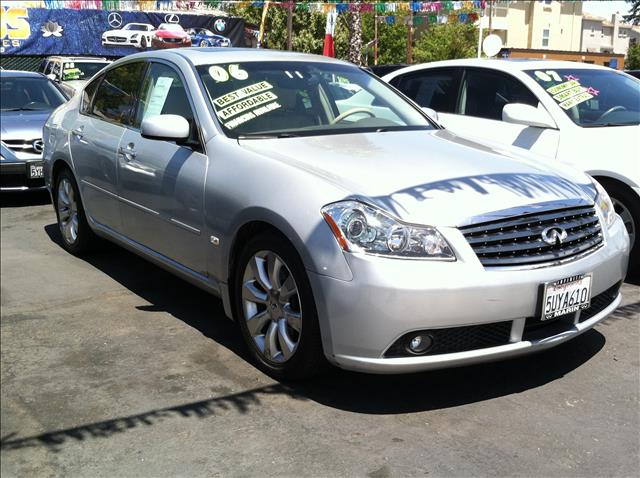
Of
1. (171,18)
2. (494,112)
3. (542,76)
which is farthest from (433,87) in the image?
(171,18)

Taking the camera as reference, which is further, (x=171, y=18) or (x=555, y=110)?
(x=171, y=18)

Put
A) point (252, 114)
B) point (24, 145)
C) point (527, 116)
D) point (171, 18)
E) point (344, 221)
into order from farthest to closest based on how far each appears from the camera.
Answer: point (171, 18), point (24, 145), point (527, 116), point (252, 114), point (344, 221)

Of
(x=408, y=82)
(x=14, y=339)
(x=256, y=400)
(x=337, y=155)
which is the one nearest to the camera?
(x=14, y=339)

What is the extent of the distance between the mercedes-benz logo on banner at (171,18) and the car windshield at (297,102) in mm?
21969

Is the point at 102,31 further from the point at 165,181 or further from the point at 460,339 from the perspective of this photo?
the point at 460,339

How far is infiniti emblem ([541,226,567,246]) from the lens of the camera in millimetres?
3231

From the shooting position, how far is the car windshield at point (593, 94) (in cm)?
563

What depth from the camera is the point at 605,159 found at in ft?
16.9

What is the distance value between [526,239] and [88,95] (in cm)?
379

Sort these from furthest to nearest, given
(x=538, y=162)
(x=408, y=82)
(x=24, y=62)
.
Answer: (x=24, y=62)
(x=408, y=82)
(x=538, y=162)

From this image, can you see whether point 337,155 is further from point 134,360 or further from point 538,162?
point 134,360

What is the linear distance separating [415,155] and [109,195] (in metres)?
2.22

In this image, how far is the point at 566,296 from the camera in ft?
10.6

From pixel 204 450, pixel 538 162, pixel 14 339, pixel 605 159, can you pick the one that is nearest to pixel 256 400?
pixel 204 450
